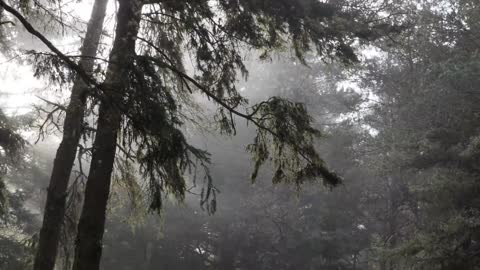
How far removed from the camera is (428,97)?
17312mm

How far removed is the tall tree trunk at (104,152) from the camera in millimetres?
5367

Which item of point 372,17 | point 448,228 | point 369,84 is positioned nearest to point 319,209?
point 369,84

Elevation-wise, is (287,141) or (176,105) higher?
(176,105)

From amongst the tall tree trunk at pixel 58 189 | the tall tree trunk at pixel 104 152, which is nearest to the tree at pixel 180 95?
the tall tree trunk at pixel 104 152

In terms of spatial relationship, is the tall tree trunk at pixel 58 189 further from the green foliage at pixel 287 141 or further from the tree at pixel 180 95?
the green foliage at pixel 287 141

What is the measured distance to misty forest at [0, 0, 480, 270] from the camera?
573cm

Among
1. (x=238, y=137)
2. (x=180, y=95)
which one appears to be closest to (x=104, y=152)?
(x=180, y=95)

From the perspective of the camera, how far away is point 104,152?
584cm

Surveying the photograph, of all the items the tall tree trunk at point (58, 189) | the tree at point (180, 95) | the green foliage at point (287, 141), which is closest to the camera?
the tree at point (180, 95)

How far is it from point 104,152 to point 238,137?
851 inches

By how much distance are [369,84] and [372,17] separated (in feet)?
50.2

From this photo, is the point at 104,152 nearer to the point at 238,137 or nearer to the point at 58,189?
the point at 58,189

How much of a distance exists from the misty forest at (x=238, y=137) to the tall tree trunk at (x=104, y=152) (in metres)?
0.02

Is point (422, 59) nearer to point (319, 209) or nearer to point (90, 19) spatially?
point (319, 209)
